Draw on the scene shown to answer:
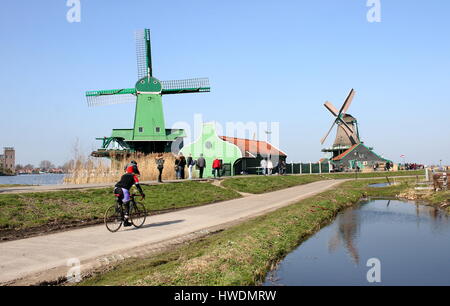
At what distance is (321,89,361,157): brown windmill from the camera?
77312 millimetres

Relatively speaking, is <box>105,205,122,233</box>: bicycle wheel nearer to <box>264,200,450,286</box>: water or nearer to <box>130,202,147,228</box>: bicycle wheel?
<box>130,202,147,228</box>: bicycle wheel

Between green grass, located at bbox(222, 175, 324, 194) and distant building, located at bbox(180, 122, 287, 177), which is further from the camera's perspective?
distant building, located at bbox(180, 122, 287, 177)

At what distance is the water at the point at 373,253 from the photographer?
28.5 ft

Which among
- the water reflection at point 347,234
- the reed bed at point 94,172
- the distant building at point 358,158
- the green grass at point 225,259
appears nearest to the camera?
the green grass at point 225,259

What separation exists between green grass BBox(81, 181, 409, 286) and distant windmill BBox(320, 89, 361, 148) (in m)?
65.8

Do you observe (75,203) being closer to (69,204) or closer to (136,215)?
(69,204)

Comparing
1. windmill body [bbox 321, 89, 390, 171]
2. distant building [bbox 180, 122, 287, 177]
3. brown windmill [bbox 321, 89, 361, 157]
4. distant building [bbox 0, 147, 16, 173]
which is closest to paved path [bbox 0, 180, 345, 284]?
distant building [bbox 180, 122, 287, 177]

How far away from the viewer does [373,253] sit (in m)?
11.2

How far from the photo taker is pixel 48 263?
27.3ft

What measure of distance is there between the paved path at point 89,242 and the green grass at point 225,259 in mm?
1111

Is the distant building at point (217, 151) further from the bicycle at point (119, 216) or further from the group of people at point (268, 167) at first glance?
the bicycle at point (119, 216)

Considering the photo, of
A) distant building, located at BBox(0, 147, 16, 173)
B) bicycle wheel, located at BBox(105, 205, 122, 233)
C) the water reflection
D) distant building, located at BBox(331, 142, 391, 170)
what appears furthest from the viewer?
distant building, located at BBox(0, 147, 16, 173)

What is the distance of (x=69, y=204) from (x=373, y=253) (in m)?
11.3

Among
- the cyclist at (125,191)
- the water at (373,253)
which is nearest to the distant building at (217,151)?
the water at (373,253)
